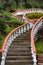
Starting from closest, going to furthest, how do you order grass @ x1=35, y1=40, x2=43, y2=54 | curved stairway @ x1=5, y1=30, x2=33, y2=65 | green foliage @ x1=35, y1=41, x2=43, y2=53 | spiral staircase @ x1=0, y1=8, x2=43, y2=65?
spiral staircase @ x1=0, y1=8, x2=43, y2=65 < curved stairway @ x1=5, y1=30, x2=33, y2=65 < grass @ x1=35, y1=40, x2=43, y2=54 < green foliage @ x1=35, y1=41, x2=43, y2=53

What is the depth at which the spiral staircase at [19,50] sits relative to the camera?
19.1 m

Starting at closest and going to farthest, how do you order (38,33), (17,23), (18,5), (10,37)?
(10,37) < (38,33) < (17,23) < (18,5)

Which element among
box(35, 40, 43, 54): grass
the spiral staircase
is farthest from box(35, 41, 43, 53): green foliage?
the spiral staircase

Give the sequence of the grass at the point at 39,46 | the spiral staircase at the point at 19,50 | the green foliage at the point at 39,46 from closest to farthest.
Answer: the spiral staircase at the point at 19,50
the grass at the point at 39,46
the green foliage at the point at 39,46

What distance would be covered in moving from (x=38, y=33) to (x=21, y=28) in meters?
1.94

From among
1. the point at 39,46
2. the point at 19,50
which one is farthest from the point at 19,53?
the point at 39,46

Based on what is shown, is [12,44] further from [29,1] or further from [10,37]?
[29,1]

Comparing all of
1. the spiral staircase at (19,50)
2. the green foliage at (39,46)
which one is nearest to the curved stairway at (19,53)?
the spiral staircase at (19,50)

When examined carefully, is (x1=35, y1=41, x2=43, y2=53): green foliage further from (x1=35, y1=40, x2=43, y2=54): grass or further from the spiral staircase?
the spiral staircase

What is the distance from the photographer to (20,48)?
2120 centimetres

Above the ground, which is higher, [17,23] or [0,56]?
[17,23]

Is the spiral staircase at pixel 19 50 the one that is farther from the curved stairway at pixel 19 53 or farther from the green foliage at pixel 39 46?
the green foliage at pixel 39 46

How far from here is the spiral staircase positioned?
19.1m

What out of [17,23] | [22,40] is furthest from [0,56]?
[17,23]
